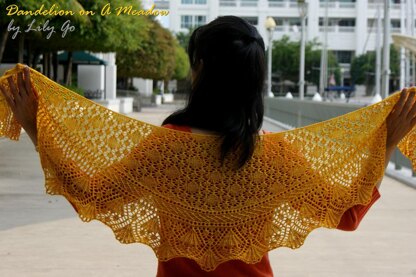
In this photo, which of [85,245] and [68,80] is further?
[68,80]

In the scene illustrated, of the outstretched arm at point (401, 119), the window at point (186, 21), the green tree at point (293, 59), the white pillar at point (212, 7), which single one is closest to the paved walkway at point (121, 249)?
the outstretched arm at point (401, 119)

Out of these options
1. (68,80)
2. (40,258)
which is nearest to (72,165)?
(40,258)

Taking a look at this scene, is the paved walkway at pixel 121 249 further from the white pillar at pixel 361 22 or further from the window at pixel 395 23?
the window at pixel 395 23

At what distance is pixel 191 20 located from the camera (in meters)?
89.7

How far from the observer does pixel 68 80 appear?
3381 centimetres

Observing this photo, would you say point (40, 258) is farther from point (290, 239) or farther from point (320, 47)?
point (320, 47)

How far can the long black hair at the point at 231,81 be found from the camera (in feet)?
8.51

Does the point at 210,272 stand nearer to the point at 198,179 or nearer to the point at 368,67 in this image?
the point at 198,179

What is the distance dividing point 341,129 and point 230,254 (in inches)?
25.0

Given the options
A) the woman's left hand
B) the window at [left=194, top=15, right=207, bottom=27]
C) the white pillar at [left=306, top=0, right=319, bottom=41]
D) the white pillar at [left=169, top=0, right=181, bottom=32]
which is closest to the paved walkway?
the woman's left hand

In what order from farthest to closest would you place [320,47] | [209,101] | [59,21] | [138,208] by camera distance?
[320,47] → [59,21] → [138,208] → [209,101]

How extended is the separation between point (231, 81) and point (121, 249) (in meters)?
5.22

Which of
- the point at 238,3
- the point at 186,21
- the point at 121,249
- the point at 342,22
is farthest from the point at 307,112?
the point at 342,22

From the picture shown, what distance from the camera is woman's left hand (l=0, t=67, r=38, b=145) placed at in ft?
9.50
